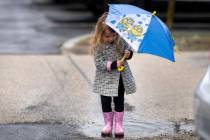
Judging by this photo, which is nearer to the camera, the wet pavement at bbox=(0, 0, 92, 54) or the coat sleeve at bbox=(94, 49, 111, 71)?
the coat sleeve at bbox=(94, 49, 111, 71)

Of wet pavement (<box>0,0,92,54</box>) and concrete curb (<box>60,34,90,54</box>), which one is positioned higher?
concrete curb (<box>60,34,90,54</box>)

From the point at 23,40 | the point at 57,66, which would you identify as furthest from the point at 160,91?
the point at 23,40

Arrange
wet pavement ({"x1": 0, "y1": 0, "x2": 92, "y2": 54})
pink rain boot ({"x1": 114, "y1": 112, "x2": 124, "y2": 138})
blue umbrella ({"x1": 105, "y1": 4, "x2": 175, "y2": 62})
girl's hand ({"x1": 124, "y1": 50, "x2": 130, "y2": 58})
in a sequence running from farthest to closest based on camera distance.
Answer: wet pavement ({"x1": 0, "y1": 0, "x2": 92, "y2": 54}) → pink rain boot ({"x1": 114, "y1": 112, "x2": 124, "y2": 138}) → girl's hand ({"x1": 124, "y1": 50, "x2": 130, "y2": 58}) → blue umbrella ({"x1": 105, "y1": 4, "x2": 175, "y2": 62})

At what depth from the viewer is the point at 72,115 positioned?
8336mm

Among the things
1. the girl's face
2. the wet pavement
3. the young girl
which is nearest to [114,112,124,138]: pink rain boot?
the young girl

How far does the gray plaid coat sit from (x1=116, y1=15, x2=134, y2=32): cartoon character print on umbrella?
344mm

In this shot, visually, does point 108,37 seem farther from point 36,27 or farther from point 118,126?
point 36,27

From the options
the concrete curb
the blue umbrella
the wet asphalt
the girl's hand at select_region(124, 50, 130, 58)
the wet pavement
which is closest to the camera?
the blue umbrella

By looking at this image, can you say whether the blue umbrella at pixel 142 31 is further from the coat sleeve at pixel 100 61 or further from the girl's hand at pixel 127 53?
the coat sleeve at pixel 100 61

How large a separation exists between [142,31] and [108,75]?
0.63m

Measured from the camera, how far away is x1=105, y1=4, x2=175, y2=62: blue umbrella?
6609 mm

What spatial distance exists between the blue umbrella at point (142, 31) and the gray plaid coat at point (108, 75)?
35 centimetres

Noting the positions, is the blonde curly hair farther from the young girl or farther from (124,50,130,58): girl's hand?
(124,50,130,58): girl's hand

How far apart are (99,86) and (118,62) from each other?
1.12 feet
